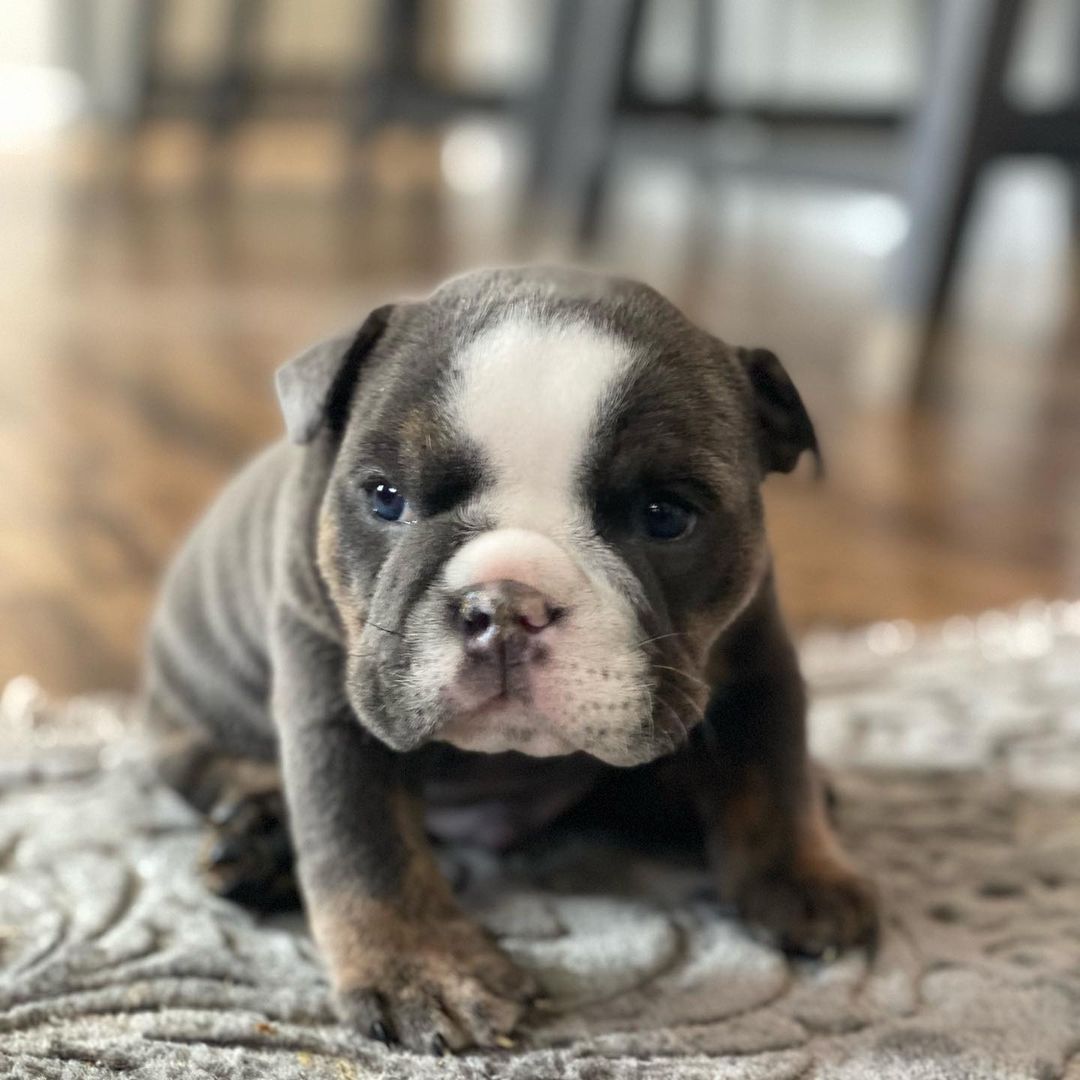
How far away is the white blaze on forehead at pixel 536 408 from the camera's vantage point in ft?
4.00

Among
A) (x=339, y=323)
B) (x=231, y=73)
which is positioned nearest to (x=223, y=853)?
(x=339, y=323)

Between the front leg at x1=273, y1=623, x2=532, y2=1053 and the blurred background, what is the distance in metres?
0.78

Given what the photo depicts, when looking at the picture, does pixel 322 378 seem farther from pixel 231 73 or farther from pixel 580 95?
pixel 231 73

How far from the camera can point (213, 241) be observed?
5.38 m

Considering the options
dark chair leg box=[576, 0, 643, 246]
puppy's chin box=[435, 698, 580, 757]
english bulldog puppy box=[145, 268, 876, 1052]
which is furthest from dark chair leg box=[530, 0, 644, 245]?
puppy's chin box=[435, 698, 580, 757]

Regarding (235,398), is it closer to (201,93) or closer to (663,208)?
(663,208)

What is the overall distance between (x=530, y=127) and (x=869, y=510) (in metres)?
2.96

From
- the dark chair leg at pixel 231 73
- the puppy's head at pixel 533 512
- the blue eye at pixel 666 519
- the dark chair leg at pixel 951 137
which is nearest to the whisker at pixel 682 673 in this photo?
the puppy's head at pixel 533 512

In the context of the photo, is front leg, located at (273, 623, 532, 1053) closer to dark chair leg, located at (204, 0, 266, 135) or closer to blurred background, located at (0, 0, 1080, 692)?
blurred background, located at (0, 0, 1080, 692)

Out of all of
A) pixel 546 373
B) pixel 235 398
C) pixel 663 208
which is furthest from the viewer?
pixel 663 208

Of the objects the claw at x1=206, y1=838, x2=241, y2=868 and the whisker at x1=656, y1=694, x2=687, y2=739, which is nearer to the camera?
the whisker at x1=656, y1=694, x2=687, y2=739

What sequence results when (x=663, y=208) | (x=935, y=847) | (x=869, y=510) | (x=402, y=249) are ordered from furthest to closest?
1. (x=663, y=208)
2. (x=402, y=249)
3. (x=869, y=510)
4. (x=935, y=847)

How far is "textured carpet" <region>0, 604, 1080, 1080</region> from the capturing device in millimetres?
1261

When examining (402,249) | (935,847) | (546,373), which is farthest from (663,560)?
(402,249)
